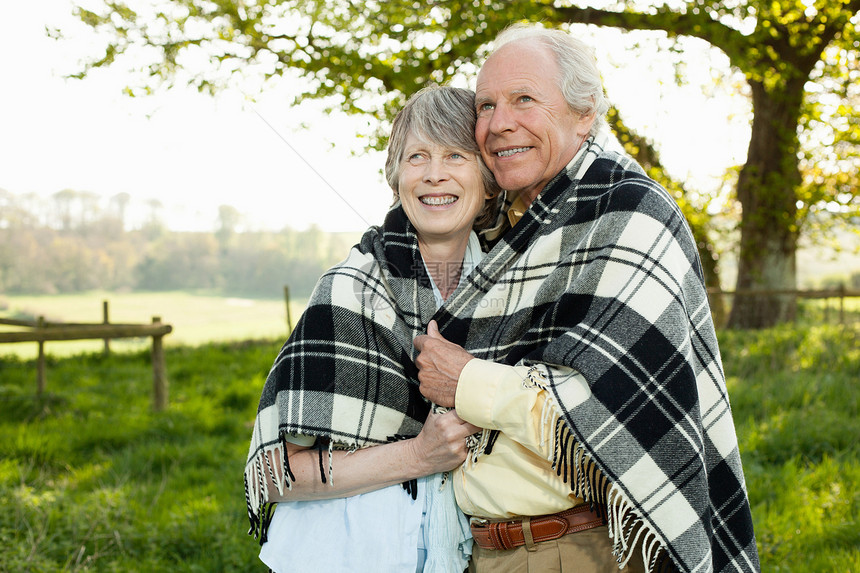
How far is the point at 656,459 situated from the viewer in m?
1.52

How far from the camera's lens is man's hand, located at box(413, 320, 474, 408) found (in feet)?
5.40

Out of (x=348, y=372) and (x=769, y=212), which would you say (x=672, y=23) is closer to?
(x=769, y=212)

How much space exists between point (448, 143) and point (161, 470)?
13.5 feet

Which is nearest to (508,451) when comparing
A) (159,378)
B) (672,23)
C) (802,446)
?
(802,446)

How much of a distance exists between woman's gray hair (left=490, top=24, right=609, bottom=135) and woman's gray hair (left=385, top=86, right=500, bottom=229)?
0.75 ft

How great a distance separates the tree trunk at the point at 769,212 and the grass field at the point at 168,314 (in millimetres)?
6994

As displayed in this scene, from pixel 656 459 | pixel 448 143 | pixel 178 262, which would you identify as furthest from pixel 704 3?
pixel 178 262

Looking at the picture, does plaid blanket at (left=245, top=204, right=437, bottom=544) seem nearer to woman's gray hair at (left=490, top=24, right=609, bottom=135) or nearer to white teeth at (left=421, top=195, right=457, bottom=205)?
white teeth at (left=421, top=195, right=457, bottom=205)

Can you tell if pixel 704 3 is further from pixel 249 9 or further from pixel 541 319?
pixel 541 319

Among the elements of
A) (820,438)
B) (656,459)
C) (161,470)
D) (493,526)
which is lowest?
(161,470)

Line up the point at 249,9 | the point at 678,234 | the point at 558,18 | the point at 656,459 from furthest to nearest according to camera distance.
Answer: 1. the point at 558,18
2. the point at 249,9
3. the point at 678,234
4. the point at 656,459

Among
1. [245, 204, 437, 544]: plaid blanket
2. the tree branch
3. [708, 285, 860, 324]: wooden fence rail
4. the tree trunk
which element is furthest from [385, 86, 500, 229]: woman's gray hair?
the tree trunk

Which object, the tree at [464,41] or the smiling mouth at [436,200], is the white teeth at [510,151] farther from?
the tree at [464,41]

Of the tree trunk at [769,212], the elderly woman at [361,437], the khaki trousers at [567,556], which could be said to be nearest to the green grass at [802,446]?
the khaki trousers at [567,556]
